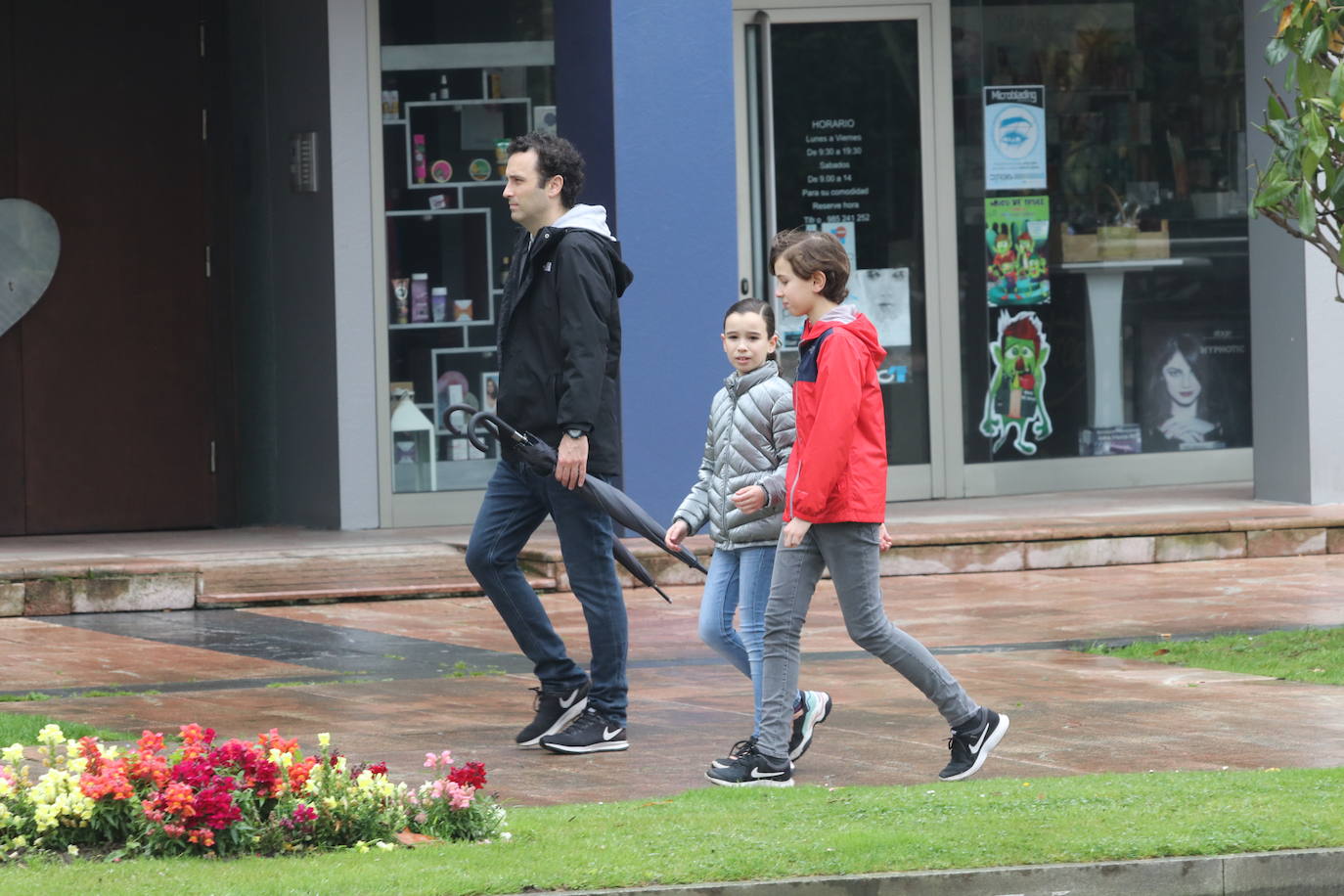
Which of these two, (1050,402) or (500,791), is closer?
(500,791)

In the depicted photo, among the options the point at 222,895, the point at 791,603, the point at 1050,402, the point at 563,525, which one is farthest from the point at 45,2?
the point at 222,895

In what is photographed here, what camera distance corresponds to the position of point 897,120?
15.3m

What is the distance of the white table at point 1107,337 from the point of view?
52.2 ft

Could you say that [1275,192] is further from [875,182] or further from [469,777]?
[875,182]

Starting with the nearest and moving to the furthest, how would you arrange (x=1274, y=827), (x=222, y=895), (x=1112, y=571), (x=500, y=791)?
(x=222, y=895), (x=1274, y=827), (x=500, y=791), (x=1112, y=571)

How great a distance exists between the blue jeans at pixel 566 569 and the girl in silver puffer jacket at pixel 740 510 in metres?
0.31

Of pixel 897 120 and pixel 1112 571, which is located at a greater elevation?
pixel 897 120

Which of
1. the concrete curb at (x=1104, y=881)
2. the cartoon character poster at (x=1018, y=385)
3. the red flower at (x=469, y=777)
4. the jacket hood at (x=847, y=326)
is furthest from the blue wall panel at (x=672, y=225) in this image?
the concrete curb at (x=1104, y=881)

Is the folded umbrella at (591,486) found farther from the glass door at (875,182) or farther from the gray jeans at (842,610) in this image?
the glass door at (875,182)

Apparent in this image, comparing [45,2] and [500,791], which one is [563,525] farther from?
[45,2]

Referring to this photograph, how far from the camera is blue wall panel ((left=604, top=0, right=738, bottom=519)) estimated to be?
1265 centimetres

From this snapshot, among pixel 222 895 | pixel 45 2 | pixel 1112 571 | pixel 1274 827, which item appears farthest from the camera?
pixel 45 2

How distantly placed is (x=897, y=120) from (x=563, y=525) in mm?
8565

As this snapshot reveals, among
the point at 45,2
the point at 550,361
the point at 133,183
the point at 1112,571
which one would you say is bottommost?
the point at 1112,571
